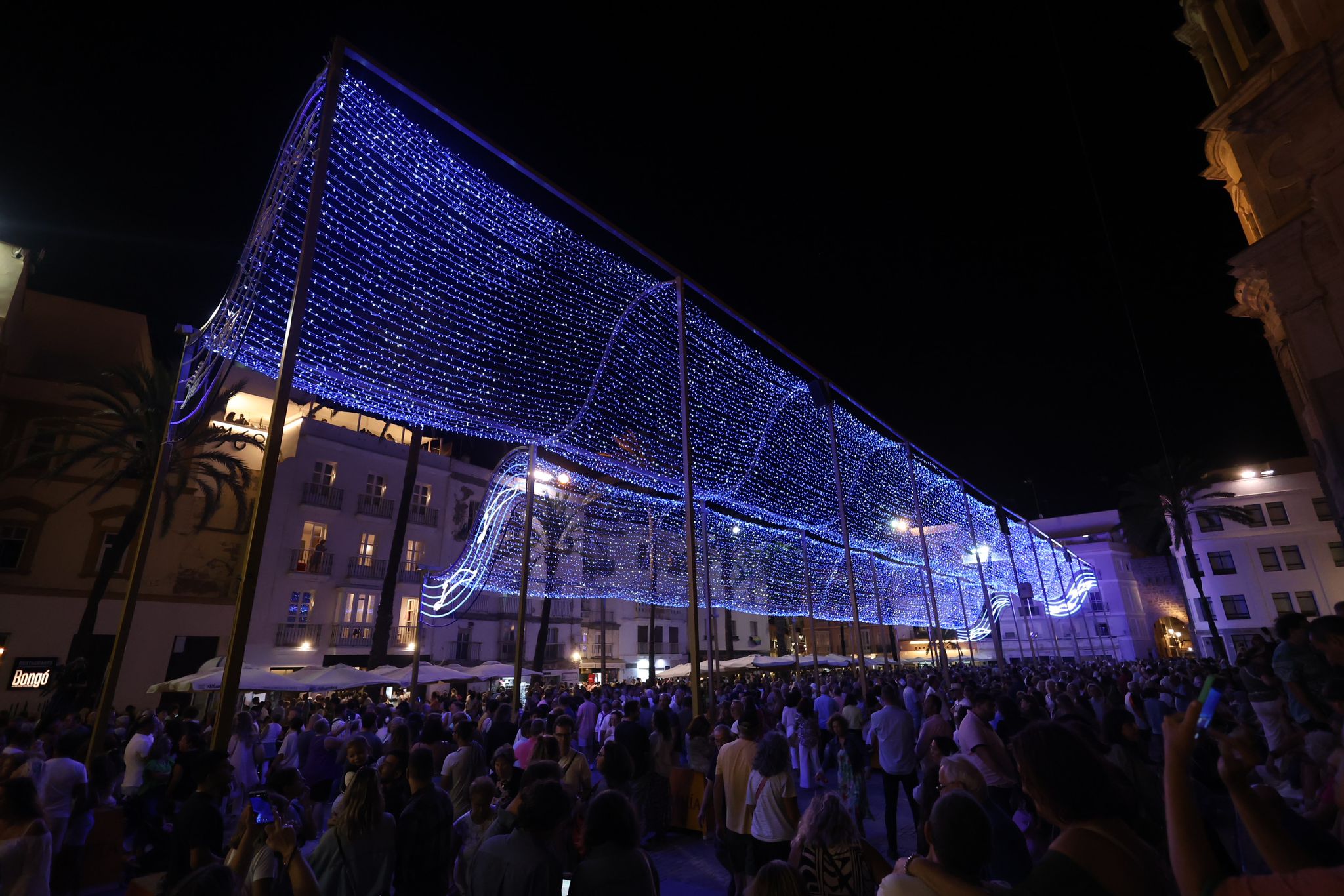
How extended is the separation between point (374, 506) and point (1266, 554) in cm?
4949

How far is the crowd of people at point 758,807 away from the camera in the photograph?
180cm

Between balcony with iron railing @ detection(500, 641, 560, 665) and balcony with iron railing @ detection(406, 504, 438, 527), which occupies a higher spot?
balcony with iron railing @ detection(406, 504, 438, 527)

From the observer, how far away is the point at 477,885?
273cm

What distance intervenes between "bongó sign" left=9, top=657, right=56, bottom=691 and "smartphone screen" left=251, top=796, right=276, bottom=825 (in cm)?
2305

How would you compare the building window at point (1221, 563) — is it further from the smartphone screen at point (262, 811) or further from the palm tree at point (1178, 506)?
the smartphone screen at point (262, 811)

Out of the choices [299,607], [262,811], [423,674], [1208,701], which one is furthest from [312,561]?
[1208,701]

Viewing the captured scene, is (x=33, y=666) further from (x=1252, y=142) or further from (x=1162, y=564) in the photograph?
(x=1162, y=564)

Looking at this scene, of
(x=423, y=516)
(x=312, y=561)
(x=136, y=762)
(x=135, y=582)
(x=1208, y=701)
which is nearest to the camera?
(x=1208, y=701)

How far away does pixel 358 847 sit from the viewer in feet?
10.8

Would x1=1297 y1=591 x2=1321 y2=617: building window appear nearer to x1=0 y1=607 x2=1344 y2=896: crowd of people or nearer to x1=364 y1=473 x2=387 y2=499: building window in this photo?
x1=0 y1=607 x2=1344 y2=896: crowd of people

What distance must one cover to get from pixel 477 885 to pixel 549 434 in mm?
7143

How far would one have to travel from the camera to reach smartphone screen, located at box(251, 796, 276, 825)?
2.89m

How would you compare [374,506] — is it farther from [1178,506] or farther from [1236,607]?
[1236,607]

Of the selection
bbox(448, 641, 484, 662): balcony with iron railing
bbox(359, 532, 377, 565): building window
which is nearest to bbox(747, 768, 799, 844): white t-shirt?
bbox(359, 532, 377, 565): building window
